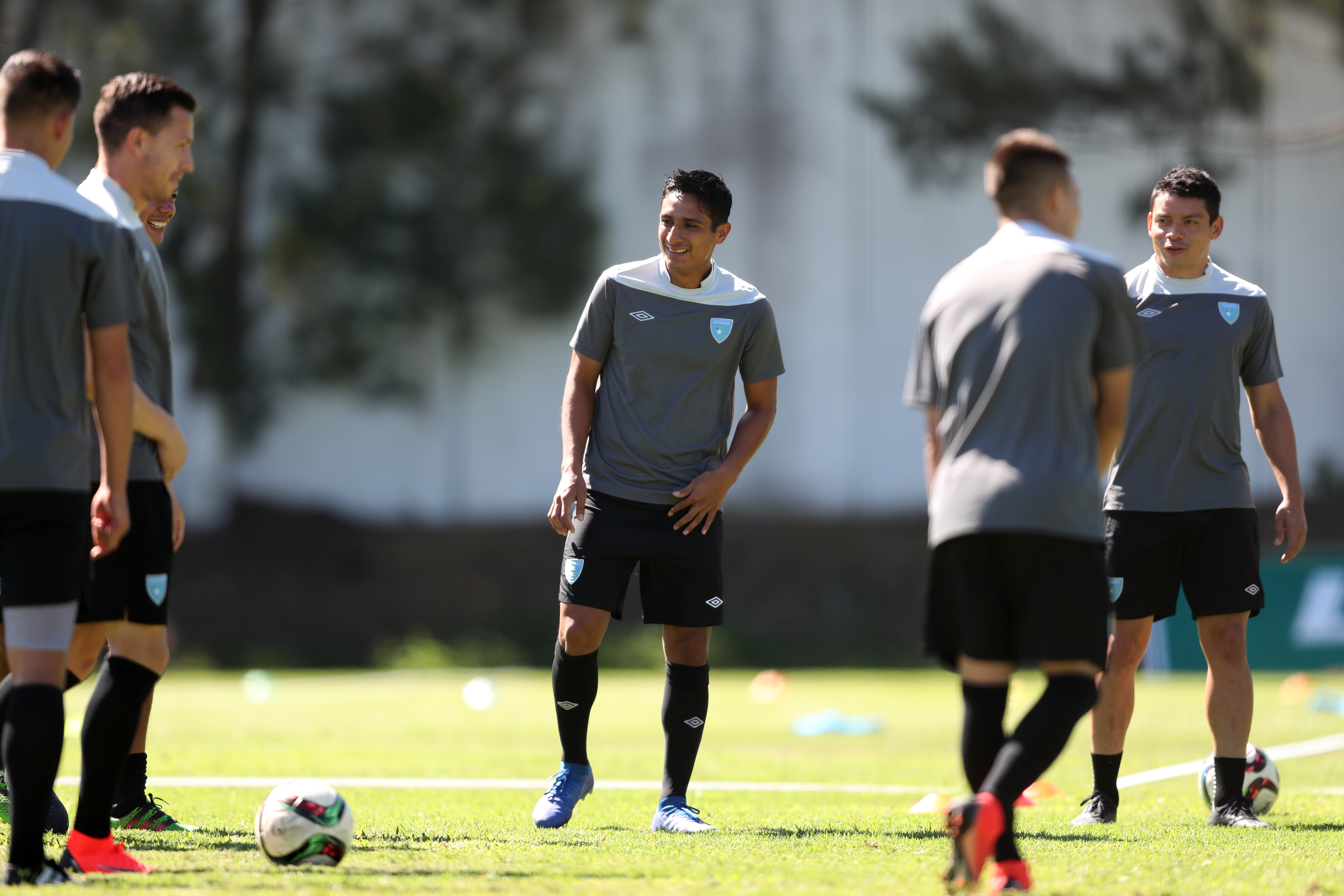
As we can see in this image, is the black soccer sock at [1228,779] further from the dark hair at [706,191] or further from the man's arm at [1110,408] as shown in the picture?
the dark hair at [706,191]

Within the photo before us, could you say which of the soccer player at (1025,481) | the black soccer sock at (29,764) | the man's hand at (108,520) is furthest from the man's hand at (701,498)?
the black soccer sock at (29,764)

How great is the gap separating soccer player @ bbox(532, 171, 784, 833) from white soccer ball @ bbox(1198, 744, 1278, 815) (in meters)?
2.16

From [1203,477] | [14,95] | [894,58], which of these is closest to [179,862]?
[14,95]

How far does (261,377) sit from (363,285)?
2.17 metres

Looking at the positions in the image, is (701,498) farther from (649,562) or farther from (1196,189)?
(1196,189)

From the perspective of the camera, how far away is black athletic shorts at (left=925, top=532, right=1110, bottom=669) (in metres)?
4.28

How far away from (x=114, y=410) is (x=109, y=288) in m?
0.35

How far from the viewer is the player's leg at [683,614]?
6195 mm

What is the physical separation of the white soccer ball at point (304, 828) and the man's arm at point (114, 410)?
42.1 inches

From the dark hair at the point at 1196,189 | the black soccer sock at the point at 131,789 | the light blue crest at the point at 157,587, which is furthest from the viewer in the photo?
the dark hair at the point at 1196,189

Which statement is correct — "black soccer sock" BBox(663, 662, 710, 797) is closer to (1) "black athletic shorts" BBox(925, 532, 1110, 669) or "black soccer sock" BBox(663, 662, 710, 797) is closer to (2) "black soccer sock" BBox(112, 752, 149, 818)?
(1) "black athletic shorts" BBox(925, 532, 1110, 669)

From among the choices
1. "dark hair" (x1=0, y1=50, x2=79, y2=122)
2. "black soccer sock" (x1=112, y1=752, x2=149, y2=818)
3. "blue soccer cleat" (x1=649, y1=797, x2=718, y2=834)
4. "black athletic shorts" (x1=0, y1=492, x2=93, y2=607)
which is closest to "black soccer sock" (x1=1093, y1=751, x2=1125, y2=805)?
"blue soccer cleat" (x1=649, y1=797, x2=718, y2=834)

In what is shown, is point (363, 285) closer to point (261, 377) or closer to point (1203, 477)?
Answer: point (261, 377)

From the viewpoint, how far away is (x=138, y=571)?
4.78 metres
